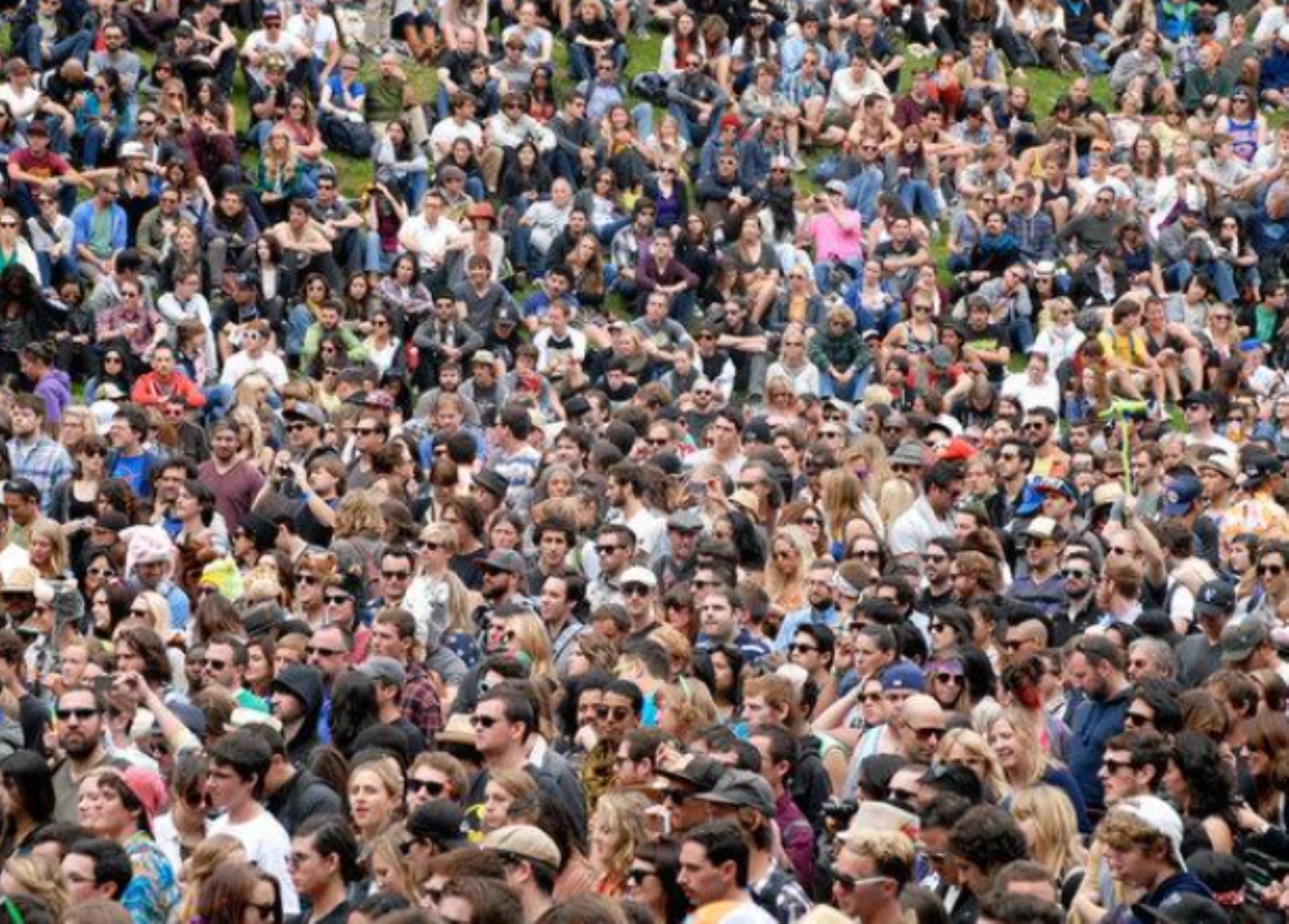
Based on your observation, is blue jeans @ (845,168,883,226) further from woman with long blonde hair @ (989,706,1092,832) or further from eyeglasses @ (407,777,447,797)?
eyeglasses @ (407,777,447,797)

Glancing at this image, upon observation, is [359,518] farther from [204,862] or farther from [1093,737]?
[204,862]

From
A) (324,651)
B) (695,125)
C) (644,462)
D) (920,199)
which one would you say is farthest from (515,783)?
(695,125)

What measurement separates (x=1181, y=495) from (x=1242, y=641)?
4769 millimetres

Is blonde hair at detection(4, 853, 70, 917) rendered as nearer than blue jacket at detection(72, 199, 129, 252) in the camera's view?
Yes

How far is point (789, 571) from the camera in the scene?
56.4 feet

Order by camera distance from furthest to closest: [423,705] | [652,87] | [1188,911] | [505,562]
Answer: [652,87] → [505,562] → [423,705] → [1188,911]

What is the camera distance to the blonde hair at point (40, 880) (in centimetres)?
1063

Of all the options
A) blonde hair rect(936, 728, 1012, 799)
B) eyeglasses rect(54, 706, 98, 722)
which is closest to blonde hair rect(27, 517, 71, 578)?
eyeglasses rect(54, 706, 98, 722)

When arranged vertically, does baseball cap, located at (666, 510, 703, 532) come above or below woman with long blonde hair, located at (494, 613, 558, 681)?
below

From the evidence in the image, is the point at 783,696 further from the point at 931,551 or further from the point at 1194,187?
the point at 1194,187

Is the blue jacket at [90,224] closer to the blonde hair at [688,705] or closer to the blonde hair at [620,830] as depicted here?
the blonde hair at [688,705]

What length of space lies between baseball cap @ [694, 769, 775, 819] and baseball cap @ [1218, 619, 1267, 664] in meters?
4.12

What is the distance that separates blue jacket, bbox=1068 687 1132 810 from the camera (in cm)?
1371

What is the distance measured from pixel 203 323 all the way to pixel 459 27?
7.32 meters
